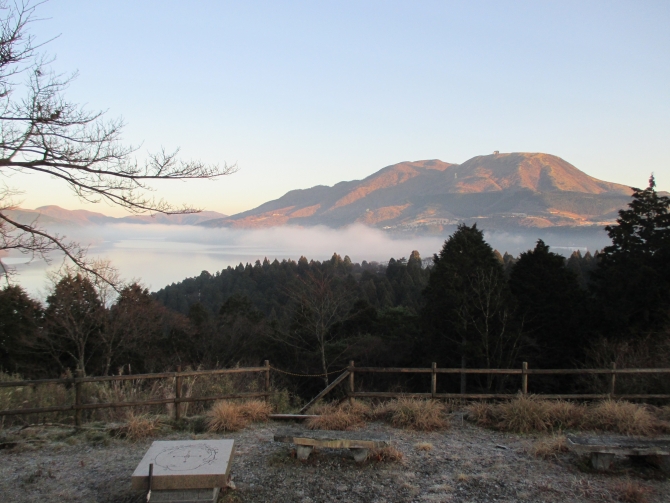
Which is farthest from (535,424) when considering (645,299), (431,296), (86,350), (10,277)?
(86,350)

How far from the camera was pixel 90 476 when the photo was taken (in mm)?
6836

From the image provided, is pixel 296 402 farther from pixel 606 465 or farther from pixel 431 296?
pixel 431 296

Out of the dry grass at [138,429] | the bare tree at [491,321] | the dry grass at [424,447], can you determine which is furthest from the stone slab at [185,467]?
the bare tree at [491,321]

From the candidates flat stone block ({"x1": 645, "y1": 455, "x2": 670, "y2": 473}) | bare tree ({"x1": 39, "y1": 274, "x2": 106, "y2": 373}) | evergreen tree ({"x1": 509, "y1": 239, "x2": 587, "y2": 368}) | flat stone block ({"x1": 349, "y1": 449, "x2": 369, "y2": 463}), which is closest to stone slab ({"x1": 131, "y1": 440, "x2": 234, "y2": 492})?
flat stone block ({"x1": 349, "y1": 449, "x2": 369, "y2": 463})

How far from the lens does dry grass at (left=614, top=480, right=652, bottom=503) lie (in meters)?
5.79

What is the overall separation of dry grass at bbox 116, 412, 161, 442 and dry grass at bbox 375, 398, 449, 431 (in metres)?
3.95

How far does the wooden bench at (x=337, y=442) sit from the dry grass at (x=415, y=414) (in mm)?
1695

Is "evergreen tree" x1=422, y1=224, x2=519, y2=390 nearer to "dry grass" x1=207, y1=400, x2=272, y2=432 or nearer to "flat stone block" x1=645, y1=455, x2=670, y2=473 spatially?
"dry grass" x1=207, y1=400, x2=272, y2=432

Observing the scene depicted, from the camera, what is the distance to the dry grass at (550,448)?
7267 mm

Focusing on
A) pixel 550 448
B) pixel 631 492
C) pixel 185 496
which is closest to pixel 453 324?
pixel 550 448

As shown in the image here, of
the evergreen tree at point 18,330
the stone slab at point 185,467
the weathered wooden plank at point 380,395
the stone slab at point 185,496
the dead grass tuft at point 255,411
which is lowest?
the evergreen tree at point 18,330

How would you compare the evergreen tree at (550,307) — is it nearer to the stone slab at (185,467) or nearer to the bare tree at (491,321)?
the bare tree at (491,321)

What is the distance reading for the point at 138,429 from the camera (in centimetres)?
843

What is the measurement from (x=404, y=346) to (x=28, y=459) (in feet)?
102
